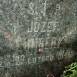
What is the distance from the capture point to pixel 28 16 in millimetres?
3004

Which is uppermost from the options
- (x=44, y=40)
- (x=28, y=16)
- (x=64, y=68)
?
(x=28, y=16)

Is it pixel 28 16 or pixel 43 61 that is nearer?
pixel 28 16

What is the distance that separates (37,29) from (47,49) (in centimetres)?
35

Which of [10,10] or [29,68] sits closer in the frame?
[10,10]

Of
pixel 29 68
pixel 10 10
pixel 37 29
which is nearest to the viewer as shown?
pixel 10 10

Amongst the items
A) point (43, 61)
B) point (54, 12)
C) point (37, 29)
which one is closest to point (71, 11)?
point (54, 12)

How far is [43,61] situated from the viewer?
333 cm

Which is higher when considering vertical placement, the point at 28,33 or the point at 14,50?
the point at 28,33

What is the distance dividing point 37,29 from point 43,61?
51 cm

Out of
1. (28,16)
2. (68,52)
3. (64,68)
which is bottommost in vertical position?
(64,68)

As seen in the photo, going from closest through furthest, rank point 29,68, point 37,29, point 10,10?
point 10,10, point 37,29, point 29,68

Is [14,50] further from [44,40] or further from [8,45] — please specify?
[44,40]

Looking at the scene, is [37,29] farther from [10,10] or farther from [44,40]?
[10,10]

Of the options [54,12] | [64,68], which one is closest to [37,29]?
[54,12]
